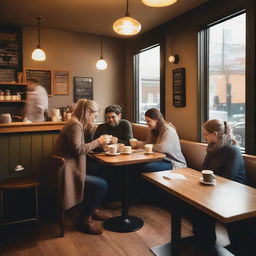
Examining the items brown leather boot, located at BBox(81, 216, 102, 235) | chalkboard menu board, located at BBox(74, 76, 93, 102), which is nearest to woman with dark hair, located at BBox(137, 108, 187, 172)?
brown leather boot, located at BBox(81, 216, 102, 235)

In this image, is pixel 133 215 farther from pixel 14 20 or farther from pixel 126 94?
pixel 14 20

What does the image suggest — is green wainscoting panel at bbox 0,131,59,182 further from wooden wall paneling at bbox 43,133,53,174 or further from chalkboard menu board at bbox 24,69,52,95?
chalkboard menu board at bbox 24,69,52,95

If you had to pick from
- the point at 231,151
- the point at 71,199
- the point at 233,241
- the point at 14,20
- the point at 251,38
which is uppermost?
the point at 14,20

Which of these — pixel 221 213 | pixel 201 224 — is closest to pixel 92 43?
pixel 201 224

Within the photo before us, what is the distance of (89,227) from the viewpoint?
2.78 metres

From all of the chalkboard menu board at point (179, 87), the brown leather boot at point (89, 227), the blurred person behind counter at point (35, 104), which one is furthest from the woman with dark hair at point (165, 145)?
the blurred person behind counter at point (35, 104)

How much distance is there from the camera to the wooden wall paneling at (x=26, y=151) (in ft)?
10.5

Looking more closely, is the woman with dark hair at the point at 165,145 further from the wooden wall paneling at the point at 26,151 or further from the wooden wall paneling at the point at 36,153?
the wooden wall paneling at the point at 26,151

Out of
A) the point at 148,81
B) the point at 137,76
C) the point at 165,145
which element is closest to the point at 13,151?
the point at 165,145

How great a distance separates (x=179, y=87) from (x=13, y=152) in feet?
8.40

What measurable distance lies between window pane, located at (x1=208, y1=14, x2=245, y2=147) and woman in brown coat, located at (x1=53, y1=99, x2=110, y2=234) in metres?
1.63

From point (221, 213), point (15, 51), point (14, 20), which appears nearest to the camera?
point (221, 213)

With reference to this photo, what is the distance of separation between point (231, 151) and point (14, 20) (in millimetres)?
4152

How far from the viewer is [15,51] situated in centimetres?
488
